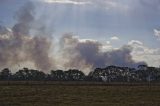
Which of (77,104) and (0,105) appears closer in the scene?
(0,105)

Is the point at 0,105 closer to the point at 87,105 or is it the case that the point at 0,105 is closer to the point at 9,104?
the point at 9,104

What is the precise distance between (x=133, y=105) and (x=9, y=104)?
55.7ft

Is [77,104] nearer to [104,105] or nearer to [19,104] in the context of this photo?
[104,105]

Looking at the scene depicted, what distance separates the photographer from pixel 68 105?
2030 inches

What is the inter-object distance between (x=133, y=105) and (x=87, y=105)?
6.25m

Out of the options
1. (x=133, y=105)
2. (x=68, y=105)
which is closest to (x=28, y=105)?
(x=68, y=105)

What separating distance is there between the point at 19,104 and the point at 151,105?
1810 cm

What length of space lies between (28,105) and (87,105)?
26.2ft

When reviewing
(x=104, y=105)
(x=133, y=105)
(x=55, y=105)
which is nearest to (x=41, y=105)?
(x=55, y=105)

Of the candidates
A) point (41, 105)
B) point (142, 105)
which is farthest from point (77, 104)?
point (142, 105)

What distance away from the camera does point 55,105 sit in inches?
2004

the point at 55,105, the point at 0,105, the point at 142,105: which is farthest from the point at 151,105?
the point at 0,105

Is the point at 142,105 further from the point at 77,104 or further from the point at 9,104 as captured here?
the point at 9,104

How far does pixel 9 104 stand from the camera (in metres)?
52.0
